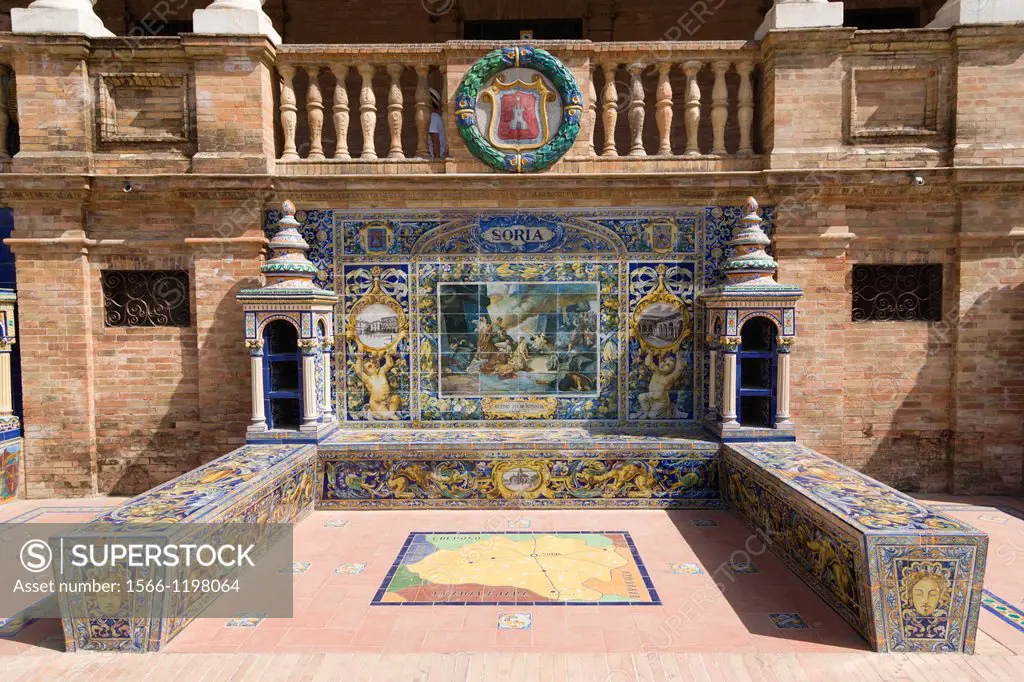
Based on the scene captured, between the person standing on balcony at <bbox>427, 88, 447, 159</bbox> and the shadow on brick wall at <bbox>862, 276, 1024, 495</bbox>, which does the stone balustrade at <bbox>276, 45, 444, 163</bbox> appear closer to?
the person standing on balcony at <bbox>427, 88, 447, 159</bbox>

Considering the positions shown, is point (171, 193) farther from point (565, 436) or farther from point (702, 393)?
point (702, 393)

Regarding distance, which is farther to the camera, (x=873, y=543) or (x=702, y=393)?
(x=702, y=393)

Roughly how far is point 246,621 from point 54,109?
265 inches

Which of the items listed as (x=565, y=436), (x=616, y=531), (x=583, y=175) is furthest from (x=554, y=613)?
(x=583, y=175)

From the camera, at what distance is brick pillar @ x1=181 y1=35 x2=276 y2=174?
25.5 ft

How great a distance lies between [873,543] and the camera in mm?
4469

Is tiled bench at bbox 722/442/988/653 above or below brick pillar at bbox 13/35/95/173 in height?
below

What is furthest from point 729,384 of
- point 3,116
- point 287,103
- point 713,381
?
point 3,116

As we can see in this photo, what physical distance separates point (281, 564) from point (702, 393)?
5.22m

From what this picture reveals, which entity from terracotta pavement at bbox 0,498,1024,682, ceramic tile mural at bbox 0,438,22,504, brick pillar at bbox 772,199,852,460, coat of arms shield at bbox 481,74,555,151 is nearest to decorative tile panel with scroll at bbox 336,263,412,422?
coat of arms shield at bbox 481,74,555,151

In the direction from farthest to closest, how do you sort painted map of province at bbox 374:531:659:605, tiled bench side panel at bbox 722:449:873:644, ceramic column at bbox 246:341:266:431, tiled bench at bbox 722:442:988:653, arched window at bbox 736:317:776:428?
arched window at bbox 736:317:776:428 < ceramic column at bbox 246:341:266:431 < painted map of province at bbox 374:531:659:605 < tiled bench side panel at bbox 722:449:873:644 < tiled bench at bbox 722:442:988:653

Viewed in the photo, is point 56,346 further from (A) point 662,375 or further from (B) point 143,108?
(A) point 662,375

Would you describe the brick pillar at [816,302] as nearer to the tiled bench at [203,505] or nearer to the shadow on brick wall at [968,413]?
the shadow on brick wall at [968,413]

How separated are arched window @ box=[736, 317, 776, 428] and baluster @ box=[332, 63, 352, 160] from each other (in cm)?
537
